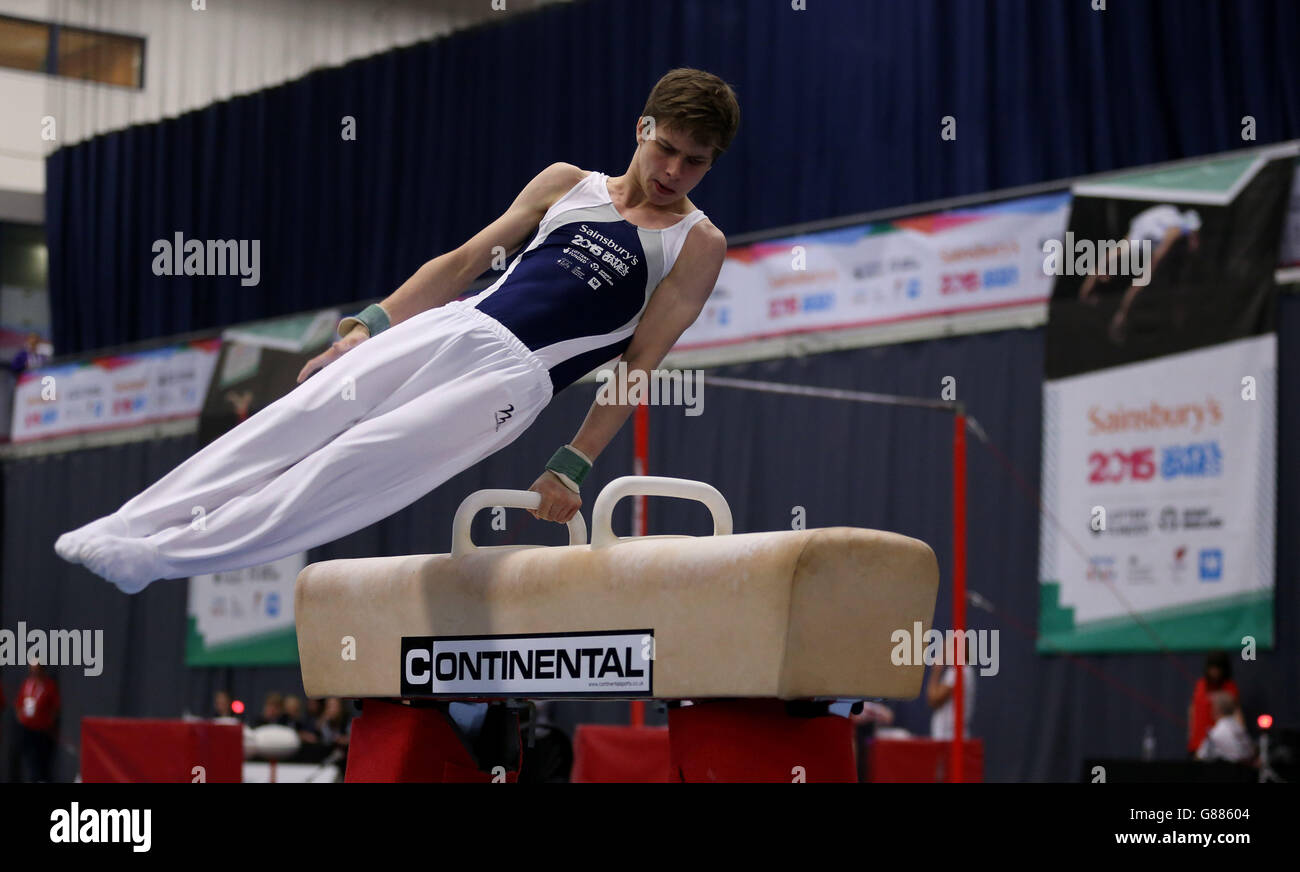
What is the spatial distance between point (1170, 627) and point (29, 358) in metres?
12.5

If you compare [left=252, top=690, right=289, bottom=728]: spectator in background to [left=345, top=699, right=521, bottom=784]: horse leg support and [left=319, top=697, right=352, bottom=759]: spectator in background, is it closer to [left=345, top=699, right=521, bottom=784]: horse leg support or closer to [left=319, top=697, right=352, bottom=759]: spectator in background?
[left=319, top=697, right=352, bottom=759]: spectator in background

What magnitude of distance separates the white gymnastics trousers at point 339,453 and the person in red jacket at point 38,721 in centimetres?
1149

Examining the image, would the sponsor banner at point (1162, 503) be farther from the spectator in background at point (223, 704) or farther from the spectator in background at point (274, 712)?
the spectator in background at point (223, 704)

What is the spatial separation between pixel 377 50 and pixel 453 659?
377 inches

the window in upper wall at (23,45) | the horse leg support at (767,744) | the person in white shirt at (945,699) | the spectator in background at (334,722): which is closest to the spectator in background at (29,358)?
the window in upper wall at (23,45)

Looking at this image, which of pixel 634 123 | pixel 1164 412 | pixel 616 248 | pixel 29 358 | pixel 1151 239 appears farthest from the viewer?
pixel 29 358

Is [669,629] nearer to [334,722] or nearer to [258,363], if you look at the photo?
[334,722]

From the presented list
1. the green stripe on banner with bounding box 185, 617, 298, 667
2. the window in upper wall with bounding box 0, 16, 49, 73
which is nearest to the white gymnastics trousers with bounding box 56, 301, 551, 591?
the green stripe on banner with bounding box 185, 617, 298, 667

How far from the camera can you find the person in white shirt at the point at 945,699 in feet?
29.3

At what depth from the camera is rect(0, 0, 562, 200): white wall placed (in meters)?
11.8

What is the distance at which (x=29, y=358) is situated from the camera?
16.2 m

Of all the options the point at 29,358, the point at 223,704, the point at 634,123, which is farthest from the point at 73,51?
the point at 223,704

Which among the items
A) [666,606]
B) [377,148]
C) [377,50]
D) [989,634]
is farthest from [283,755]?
[666,606]

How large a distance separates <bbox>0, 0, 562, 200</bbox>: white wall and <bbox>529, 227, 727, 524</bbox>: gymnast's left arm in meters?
8.19
